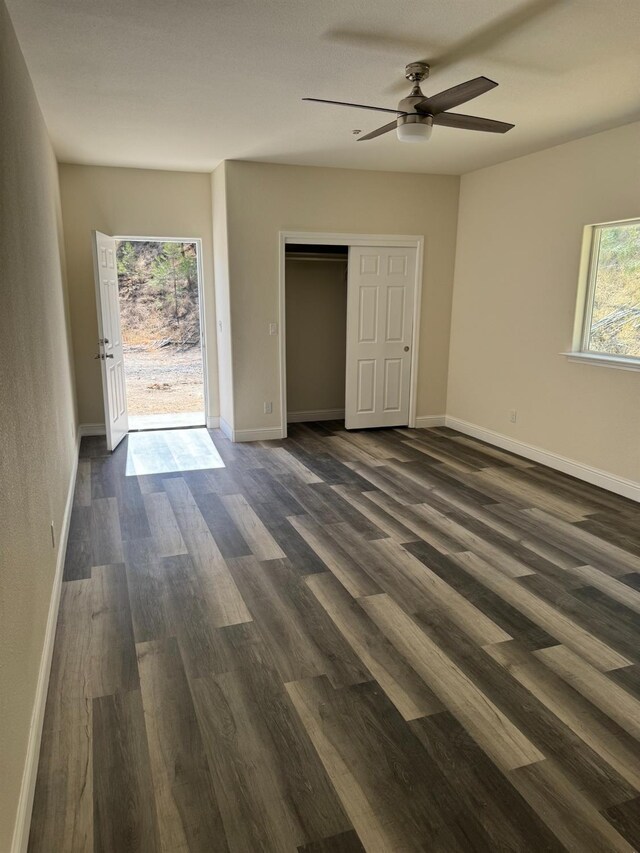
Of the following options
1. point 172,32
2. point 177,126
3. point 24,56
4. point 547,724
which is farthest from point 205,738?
point 177,126

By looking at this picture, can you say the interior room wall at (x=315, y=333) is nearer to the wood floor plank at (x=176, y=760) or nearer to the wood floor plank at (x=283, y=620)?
the wood floor plank at (x=283, y=620)

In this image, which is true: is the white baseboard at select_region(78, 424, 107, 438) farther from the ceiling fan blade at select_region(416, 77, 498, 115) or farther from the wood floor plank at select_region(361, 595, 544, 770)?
the ceiling fan blade at select_region(416, 77, 498, 115)

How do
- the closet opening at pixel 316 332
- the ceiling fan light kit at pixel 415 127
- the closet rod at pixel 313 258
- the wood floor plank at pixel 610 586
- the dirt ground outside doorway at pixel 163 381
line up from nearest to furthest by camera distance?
1. the wood floor plank at pixel 610 586
2. the ceiling fan light kit at pixel 415 127
3. the closet rod at pixel 313 258
4. the closet opening at pixel 316 332
5. the dirt ground outside doorway at pixel 163 381

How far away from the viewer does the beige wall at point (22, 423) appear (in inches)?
66.1

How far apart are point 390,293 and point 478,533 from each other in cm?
350

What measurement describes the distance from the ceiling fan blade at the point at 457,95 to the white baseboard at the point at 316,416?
4.41m

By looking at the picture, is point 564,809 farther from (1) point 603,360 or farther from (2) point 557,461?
(2) point 557,461

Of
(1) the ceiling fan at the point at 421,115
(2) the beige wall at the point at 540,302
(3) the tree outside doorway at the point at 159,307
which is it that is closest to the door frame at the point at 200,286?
(2) the beige wall at the point at 540,302

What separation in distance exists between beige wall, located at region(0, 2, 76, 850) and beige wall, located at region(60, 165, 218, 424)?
78.3 inches

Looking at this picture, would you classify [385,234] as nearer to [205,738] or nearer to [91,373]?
[91,373]

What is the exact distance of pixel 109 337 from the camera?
571 centimetres

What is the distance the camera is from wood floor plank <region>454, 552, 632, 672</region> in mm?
2547

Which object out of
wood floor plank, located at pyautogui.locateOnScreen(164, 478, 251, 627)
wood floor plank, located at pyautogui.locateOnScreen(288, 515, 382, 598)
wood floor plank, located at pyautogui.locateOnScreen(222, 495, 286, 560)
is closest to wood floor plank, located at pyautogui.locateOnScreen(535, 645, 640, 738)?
wood floor plank, located at pyautogui.locateOnScreen(288, 515, 382, 598)

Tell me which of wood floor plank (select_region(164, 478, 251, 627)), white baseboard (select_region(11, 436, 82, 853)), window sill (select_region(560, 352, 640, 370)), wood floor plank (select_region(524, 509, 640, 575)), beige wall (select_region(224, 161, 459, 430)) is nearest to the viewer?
white baseboard (select_region(11, 436, 82, 853))
